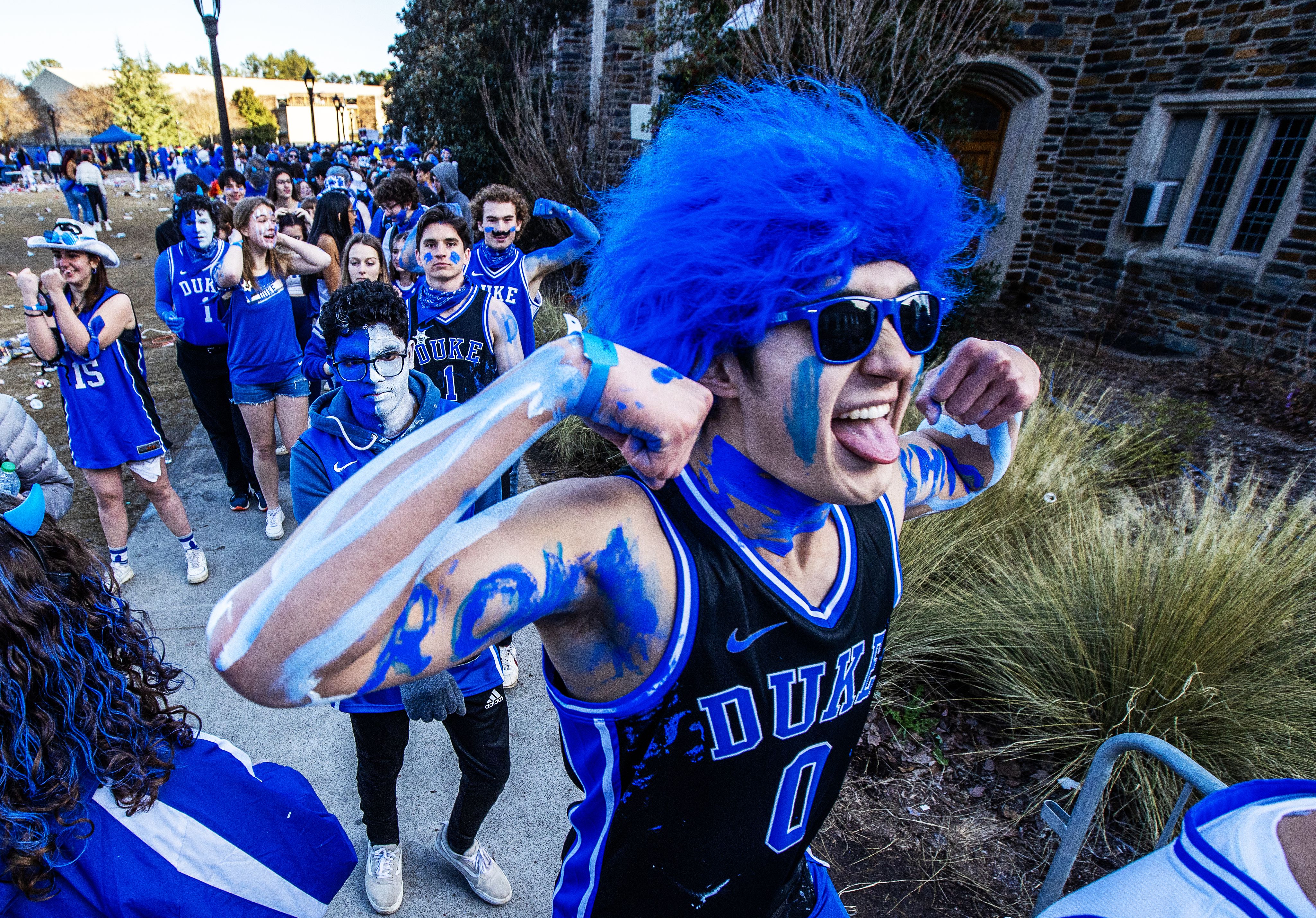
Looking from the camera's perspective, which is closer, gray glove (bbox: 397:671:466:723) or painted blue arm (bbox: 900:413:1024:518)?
painted blue arm (bbox: 900:413:1024:518)

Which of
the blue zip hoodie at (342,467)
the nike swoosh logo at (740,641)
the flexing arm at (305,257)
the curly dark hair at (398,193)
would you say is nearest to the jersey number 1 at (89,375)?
the flexing arm at (305,257)

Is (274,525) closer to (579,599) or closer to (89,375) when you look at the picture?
(89,375)

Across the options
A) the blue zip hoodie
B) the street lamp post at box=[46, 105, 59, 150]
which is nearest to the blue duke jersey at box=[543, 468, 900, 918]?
the blue zip hoodie

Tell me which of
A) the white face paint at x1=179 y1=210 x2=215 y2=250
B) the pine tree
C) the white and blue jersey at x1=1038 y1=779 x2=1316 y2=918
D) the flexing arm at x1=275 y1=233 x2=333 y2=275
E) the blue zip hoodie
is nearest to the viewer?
the white and blue jersey at x1=1038 y1=779 x2=1316 y2=918

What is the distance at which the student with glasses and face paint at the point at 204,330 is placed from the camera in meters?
4.69

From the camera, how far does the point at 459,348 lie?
391 centimetres

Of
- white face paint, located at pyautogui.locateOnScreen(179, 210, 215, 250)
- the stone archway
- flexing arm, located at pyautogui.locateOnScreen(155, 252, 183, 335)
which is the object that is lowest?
flexing arm, located at pyautogui.locateOnScreen(155, 252, 183, 335)

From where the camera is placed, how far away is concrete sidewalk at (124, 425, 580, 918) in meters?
2.59

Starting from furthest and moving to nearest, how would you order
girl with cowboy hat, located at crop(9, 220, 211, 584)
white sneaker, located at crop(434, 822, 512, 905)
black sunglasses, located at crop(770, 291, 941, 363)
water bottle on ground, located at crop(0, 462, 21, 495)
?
girl with cowboy hat, located at crop(9, 220, 211, 584), white sneaker, located at crop(434, 822, 512, 905), water bottle on ground, located at crop(0, 462, 21, 495), black sunglasses, located at crop(770, 291, 941, 363)

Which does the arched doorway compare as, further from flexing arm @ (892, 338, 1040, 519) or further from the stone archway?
flexing arm @ (892, 338, 1040, 519)

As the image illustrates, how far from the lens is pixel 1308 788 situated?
81cm

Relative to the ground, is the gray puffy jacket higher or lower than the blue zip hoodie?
higher

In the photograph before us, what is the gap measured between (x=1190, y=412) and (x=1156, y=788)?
4.25 m

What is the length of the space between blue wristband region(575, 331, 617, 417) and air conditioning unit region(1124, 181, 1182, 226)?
10.4 metres
